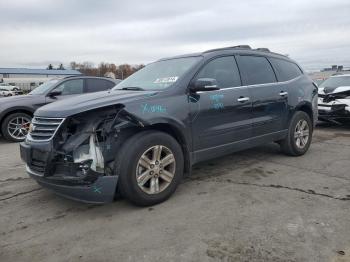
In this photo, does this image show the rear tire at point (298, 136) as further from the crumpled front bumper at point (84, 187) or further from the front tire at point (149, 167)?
the crumpled front bumper at point (84, 187)

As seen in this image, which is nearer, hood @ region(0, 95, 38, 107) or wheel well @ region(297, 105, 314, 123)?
wheel well @ region(297, 105, 314, 123)

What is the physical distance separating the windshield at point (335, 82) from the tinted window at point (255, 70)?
16.1 feet

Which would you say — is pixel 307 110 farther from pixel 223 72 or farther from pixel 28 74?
pixel 28 74

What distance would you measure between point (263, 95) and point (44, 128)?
10.4 ft

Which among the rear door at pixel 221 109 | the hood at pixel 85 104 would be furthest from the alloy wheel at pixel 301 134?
the hood at pixel 85 104

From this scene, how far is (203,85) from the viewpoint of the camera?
4.49 m

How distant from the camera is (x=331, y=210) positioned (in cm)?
394

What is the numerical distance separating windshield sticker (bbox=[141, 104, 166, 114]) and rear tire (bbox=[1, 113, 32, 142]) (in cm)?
594

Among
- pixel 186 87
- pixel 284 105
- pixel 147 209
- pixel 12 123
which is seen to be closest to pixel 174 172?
pixel 147 209

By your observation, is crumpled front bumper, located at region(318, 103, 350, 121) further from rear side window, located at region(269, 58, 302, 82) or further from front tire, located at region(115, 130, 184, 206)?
front tire, located at region(115, 130, 184, 206)

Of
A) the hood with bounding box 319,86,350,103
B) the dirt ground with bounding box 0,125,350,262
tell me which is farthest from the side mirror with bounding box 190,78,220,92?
the hood with bounding box 319,86,350,103

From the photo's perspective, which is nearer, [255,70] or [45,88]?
[255,70]

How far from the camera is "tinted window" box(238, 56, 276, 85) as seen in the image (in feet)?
17.8

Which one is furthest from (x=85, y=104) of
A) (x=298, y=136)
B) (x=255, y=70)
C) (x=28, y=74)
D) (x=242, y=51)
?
(x=28, y=74)
